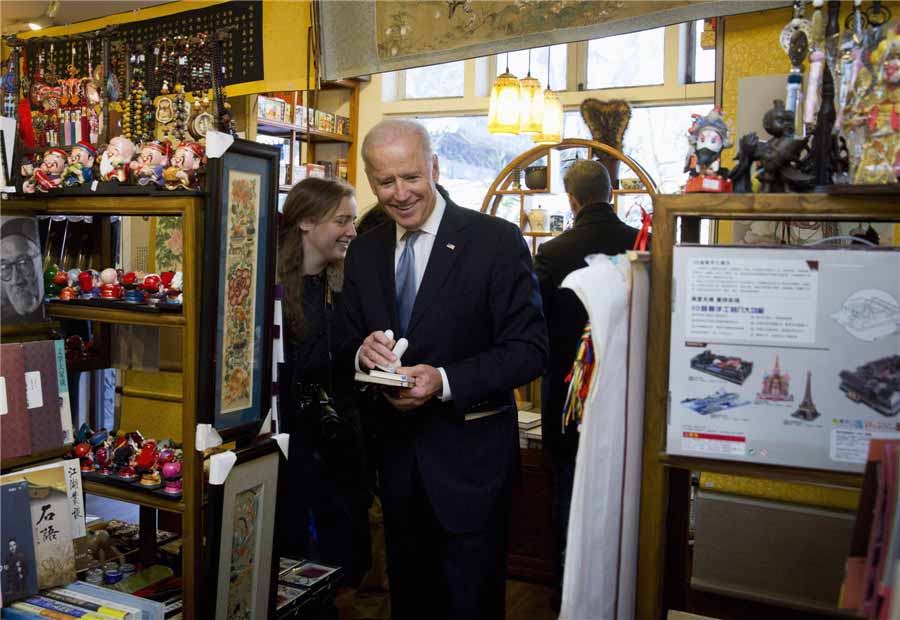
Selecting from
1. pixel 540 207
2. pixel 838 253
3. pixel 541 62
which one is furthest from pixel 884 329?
pixel 541 62

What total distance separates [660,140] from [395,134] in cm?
529

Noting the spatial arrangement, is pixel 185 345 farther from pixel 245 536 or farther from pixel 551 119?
pixel 551 119

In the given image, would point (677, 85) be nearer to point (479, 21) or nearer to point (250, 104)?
point (250, 104)

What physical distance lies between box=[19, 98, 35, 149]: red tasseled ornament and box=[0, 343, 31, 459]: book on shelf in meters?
0.80

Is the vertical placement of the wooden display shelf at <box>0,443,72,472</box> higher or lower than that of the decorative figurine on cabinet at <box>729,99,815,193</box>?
lower

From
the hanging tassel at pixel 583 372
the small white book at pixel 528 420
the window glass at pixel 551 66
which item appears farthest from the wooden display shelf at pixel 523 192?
the hanging tassel at pixel 583 372

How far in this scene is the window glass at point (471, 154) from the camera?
25.6ft

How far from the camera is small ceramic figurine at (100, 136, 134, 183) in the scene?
7.42 ft

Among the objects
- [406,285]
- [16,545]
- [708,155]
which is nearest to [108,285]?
[16,545]

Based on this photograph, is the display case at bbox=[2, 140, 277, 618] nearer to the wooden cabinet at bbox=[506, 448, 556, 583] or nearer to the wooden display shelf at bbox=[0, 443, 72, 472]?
the wooden display shelf at bbox=[0, 443, 72, 472]

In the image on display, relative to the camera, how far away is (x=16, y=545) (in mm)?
2074

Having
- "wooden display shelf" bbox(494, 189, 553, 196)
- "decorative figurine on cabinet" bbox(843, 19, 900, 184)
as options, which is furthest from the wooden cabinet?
"wooden display shelf" bbox(494, 189, 553, 196)

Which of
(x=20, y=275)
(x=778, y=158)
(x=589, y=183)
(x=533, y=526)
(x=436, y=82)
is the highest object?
(x=436, y=82)

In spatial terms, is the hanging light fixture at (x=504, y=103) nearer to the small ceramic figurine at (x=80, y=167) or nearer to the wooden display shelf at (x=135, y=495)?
the small ceramic figurine at (x=80, y=167)
